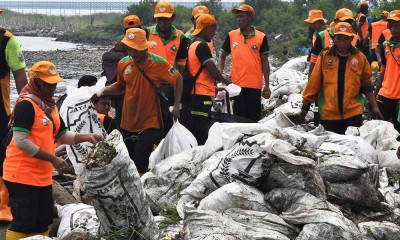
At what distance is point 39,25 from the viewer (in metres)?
92.8

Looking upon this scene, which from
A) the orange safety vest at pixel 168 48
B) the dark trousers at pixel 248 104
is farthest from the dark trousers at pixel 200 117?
the dark trousers at pixel 248 104

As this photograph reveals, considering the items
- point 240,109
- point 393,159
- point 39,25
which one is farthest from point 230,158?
point 39,25

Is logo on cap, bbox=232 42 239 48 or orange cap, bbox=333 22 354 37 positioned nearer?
orange cap, bbox=333 22 354 37

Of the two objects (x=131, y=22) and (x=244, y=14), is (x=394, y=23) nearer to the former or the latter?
(x=244, y=14)

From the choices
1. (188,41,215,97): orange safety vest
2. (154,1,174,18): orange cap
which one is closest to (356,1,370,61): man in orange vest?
(154,1,174,18): orange cap

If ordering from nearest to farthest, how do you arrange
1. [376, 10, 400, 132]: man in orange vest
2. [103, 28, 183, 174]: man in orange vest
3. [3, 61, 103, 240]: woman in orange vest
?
[3, 61, 103, 240]: woman in orange vest, [103, 28, 183, 174]: man in orange vest, [376, 10, 400, 132]: man in orange vest

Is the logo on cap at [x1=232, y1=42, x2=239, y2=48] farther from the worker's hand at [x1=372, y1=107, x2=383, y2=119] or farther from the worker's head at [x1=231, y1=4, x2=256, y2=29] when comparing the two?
the worker's hand at [x1=372, y1=107, x2=383, y2=119]

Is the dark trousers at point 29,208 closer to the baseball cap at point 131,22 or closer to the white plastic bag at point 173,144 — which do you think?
the white plastic bag at point 173,144

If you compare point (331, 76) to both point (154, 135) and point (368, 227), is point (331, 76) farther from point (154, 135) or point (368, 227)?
point (368, 227)

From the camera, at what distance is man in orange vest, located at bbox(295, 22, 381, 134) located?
6664mm

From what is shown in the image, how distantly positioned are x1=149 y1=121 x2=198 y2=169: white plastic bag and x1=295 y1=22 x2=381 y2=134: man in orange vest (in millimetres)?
1134

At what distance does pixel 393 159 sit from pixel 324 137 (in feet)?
3.17

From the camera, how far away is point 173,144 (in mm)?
Answer: 6543

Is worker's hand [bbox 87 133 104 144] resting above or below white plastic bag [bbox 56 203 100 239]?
above
